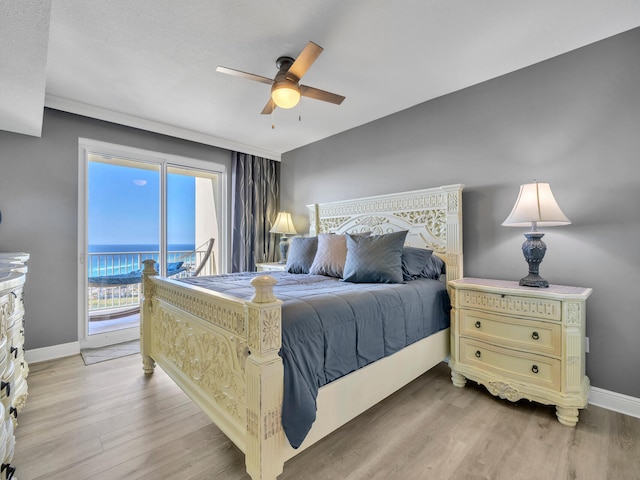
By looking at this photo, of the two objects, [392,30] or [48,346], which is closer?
[392,30]

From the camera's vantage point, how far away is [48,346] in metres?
2.85

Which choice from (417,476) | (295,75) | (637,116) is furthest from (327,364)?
(637,116)

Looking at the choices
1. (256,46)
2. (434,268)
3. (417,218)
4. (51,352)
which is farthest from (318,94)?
(51,352)

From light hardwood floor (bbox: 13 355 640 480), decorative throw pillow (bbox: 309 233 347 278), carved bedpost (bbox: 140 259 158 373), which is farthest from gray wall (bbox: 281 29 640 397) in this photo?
carved bedpost (bbox: 140 259 158 373)

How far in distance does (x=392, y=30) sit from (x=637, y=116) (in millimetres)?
1705

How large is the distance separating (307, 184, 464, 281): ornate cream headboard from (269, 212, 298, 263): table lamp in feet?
2.23

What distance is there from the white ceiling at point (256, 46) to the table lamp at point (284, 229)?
5.47ft

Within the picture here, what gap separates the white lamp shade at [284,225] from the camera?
164 inches

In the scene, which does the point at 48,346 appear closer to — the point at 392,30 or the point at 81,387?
the point at 81,387

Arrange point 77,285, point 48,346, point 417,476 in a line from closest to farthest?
point 417,476
point 48,346
point 77,285

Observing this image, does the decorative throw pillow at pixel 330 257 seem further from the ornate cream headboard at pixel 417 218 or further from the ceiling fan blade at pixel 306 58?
the ceiling fan blade at pixel 306 58

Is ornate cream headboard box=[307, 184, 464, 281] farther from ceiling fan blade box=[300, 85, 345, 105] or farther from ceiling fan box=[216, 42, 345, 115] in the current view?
ceiling fan box=[216, 42, 345, 115]

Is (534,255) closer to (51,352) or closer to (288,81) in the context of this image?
(288,81)

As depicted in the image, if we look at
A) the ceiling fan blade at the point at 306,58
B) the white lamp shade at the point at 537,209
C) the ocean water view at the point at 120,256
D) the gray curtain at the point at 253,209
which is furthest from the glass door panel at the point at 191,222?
the white lamp shade at the point at 537,209
